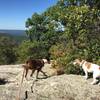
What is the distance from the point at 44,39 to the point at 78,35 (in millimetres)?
28876

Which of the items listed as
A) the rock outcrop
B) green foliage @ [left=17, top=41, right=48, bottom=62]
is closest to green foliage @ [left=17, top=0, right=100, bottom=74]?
Result: the rock outcrop

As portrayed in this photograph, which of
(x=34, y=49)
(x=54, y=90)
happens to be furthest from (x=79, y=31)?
(x=34, y=49)

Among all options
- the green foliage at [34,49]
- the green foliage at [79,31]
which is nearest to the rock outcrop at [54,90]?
the green foliage at [79,31]

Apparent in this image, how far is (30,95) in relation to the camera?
580 inches

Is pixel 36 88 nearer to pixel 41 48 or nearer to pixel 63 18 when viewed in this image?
pixel 63 18

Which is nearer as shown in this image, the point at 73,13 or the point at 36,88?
the point at 36,88

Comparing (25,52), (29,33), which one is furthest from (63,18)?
(25,52)

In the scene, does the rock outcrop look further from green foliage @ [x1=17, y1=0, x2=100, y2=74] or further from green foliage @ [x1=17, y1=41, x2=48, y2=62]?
green foliage @ [x1=17, y1=41, x2=48, y2=62]

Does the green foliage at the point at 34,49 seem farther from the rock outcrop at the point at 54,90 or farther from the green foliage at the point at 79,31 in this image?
the rock outcrop at the point at 54,90

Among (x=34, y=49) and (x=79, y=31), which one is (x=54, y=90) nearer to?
(x=79, y=31)

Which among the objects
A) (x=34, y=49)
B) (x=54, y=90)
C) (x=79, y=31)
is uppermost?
(x=79, y=31)

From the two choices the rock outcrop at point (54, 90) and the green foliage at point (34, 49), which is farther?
the green foliage at point (34, 49)

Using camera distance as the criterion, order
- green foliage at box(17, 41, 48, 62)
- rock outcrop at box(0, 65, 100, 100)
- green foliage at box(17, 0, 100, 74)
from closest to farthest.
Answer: rock outcrop at box(0, 65, 100, 100)
green foliage at box(17, 0, 100, 74)
green foliage at box(17, 41, 48, 62)

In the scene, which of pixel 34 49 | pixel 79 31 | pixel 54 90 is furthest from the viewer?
pixel 34 49
